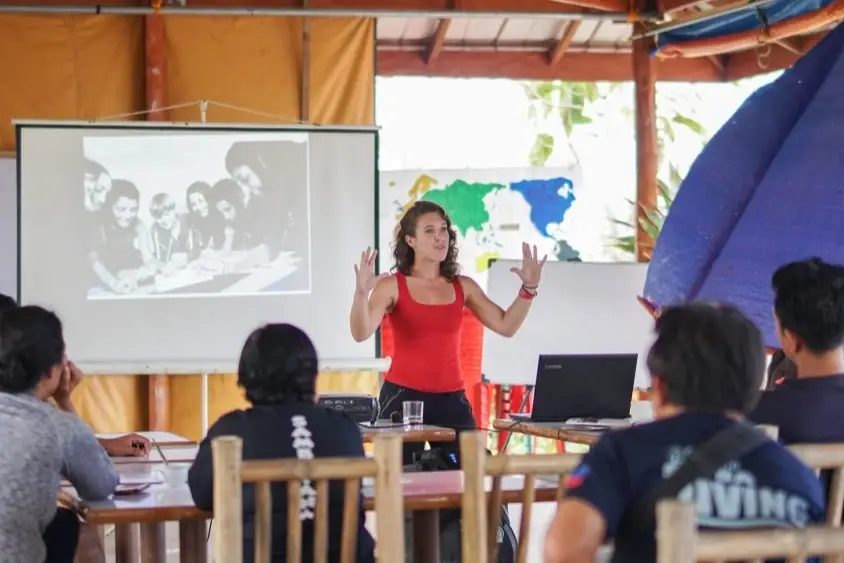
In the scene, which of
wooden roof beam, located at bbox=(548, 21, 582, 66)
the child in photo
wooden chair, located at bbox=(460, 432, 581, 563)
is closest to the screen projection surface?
the child in photo

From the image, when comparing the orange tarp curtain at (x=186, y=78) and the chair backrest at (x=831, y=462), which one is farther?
the orange tarp curtain at (x=186, y=78)

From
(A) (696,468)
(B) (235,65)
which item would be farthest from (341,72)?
(A) (696,468)

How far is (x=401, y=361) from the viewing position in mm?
3836

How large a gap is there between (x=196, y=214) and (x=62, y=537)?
10.9ft

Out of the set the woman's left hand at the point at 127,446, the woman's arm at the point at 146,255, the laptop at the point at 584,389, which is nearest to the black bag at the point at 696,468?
the woman's left hand at the point at 127,446

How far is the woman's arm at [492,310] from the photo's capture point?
13.1 ft

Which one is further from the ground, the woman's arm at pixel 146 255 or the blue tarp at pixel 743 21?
the blue tarp at pixel 743 21

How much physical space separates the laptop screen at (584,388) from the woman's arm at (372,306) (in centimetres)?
57

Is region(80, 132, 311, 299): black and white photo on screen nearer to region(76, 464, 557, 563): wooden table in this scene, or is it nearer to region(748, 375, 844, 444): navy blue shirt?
region(76, 464, 557, 563): wooden table

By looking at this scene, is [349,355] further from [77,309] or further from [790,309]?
[790,309]

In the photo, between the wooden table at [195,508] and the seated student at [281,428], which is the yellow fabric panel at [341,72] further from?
the seated student at [281,428]

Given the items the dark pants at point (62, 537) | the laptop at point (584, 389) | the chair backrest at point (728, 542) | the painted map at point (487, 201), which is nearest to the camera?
the chair backrest at point (728, 542)

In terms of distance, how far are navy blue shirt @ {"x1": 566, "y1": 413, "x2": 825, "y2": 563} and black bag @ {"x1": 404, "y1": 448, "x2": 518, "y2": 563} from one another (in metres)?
1.94

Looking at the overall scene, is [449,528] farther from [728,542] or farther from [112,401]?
[112,401]
